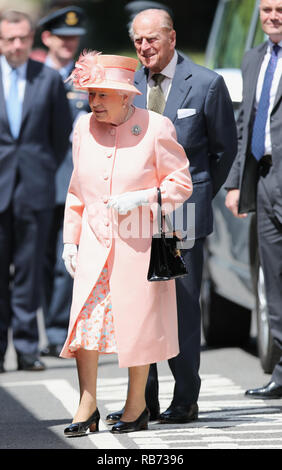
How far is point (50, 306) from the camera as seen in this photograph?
10.9 m

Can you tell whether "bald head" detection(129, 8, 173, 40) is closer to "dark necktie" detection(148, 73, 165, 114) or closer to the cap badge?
"dark necktie" detection(148, 73, 165, 114)

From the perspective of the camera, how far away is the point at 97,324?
22.9 ft

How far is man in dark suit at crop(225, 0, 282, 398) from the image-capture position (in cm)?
838

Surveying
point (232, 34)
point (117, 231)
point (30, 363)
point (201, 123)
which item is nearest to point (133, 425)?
point (117, 231)

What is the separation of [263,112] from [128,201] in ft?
6.08

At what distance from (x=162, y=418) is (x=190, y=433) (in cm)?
45

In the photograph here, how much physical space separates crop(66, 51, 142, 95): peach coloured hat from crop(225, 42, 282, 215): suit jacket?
4.83ft

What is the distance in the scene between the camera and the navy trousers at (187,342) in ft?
25.0

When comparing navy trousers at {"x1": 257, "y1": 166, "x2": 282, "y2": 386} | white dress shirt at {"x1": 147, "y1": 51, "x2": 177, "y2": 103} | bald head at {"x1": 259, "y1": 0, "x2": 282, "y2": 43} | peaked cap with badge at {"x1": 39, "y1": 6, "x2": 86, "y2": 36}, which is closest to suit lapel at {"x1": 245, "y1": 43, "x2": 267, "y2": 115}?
bald head at {"x1": 259, "y1": 0, "x2": 282, "y2": 43}

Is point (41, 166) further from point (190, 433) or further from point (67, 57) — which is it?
point (190, 433)

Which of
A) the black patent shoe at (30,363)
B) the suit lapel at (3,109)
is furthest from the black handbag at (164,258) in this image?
the suit lapel at (3,109)

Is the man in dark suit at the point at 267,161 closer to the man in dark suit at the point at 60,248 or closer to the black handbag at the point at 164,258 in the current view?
the black handbag at the point at 164,258

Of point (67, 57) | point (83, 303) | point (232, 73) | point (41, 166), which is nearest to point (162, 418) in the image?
point (83, 303)

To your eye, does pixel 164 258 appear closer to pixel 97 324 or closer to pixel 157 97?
pixel 97 324
